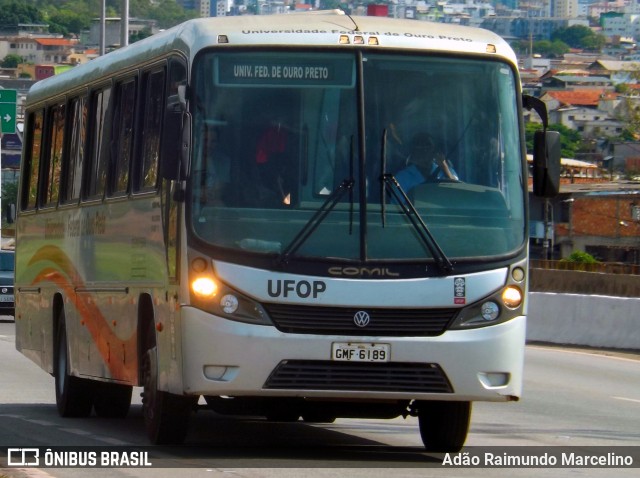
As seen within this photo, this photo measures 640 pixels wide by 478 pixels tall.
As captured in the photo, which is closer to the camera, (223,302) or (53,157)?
(223,302)

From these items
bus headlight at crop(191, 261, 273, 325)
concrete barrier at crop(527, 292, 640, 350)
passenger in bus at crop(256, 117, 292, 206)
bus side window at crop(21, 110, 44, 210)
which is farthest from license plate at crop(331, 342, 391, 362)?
concrete barrier at crop(527, 292, 640, 350)

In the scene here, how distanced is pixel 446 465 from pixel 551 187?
199 centimetres

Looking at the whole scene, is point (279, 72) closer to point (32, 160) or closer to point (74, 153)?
point (74, 153)

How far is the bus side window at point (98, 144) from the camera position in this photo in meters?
13.8

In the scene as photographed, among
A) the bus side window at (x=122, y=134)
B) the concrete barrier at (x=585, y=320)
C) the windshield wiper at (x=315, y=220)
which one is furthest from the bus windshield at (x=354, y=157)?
the concrete barrier at (x=585, y=320)

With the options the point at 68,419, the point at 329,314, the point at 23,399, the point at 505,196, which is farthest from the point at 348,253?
the point at 23,399

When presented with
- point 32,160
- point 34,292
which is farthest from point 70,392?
point 32,160

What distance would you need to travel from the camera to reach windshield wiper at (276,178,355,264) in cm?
1088

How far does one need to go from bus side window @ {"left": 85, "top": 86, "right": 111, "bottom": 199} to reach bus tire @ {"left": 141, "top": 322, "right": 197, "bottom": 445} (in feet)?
7.28

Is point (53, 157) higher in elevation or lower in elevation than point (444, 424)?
higher

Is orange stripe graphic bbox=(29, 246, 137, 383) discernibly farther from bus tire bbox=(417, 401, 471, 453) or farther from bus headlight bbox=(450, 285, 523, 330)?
bus headlight bbox=(450, 285, 523, 330)

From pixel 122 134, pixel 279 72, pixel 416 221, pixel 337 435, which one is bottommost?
pixel 337 435

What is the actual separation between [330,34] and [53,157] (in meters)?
5.28

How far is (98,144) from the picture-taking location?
14055 millimetres
